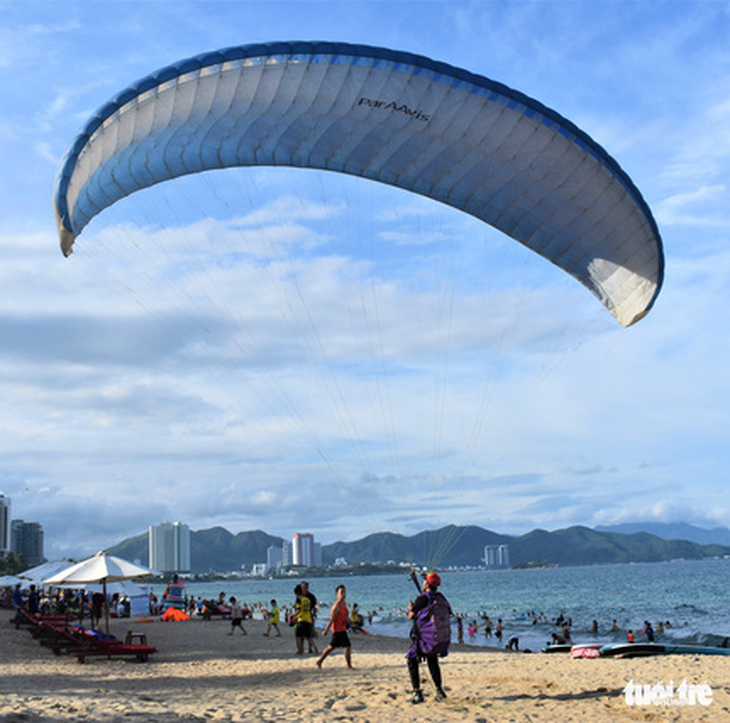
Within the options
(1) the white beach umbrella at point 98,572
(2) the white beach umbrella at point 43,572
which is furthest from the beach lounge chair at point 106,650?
(2) the white beach umbrella at point 43,572

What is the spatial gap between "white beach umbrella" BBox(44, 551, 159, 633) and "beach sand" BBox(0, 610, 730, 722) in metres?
1.55

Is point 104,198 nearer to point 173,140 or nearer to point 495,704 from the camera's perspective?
point 173,140

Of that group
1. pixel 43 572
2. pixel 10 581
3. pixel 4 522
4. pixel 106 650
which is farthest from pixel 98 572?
pixel 4 522

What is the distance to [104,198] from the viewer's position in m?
12.1

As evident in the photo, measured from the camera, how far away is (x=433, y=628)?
7.98 m

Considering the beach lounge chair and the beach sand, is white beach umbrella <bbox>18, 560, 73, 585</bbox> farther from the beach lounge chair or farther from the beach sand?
the beach lounge chair

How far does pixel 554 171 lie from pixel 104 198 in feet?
22.1

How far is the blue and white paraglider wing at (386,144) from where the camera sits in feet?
36.3

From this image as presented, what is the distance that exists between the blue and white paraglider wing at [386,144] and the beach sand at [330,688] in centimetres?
565

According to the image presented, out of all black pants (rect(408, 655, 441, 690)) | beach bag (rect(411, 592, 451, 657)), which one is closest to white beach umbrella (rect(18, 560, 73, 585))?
black pants (rect(408, 655, 441, 690))

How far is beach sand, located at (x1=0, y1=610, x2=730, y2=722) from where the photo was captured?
24.9ft

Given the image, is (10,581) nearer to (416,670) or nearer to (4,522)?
(416,670)
